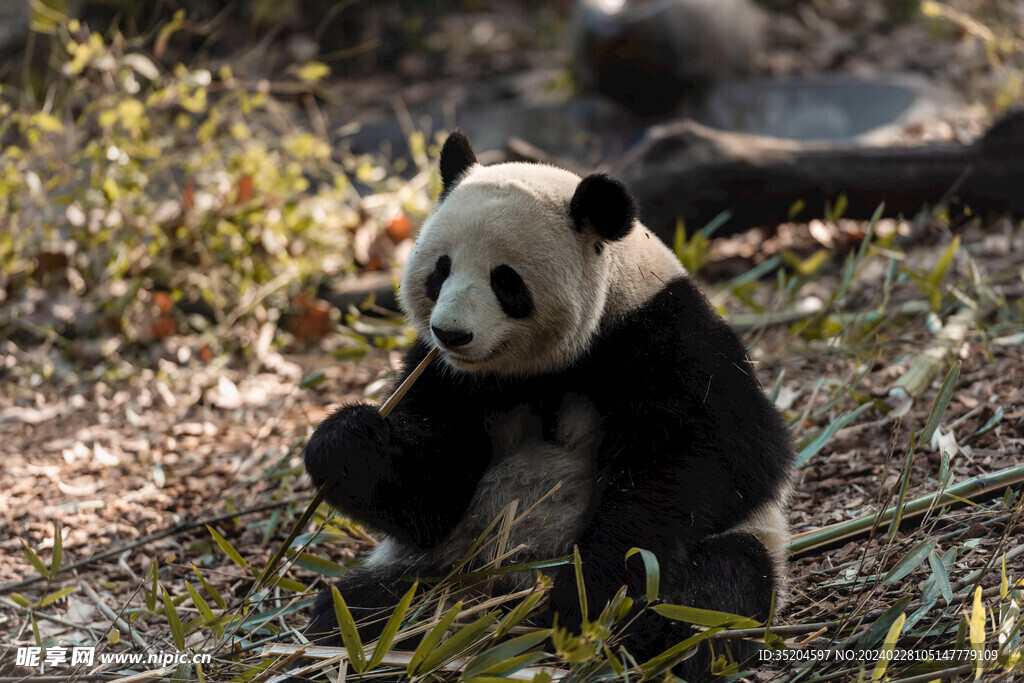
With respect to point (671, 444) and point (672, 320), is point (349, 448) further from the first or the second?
point (672, 320)

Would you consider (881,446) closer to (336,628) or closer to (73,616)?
(336,628)

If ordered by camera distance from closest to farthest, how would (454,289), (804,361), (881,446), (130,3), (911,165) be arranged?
(454,289), (881,446), (804,361), (911,165), (130,3)

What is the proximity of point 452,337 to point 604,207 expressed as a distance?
64 centimetres

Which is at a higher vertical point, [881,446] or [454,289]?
[454,289]

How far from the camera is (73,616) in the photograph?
3.41 m

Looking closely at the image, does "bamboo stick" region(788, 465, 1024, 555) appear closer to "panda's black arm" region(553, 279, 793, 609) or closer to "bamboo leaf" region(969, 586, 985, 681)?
"panda's black arm" region(553, 279, 793, 609)

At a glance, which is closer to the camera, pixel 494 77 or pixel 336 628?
pixel 336 628

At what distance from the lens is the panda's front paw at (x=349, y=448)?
8.91 feet

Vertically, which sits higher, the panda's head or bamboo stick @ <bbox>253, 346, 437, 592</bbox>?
the panda's head

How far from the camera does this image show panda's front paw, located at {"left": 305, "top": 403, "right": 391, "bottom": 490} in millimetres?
2715

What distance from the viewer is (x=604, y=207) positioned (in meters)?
2.77

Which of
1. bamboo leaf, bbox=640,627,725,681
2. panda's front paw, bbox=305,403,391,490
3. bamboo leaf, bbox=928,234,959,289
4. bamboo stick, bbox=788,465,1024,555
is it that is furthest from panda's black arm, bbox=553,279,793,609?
bamboo leaf, bbox=928,234,959,289

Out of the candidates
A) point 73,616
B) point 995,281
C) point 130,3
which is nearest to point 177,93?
point 73,616

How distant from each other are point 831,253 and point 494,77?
283 inches
